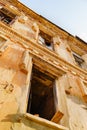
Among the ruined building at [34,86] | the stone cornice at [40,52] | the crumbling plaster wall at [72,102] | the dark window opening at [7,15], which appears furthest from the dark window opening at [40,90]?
the dark window opening at [7,15]

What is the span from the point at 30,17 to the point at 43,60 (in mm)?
4909

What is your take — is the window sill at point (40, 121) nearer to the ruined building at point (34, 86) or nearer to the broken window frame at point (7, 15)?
the ruined building at point (34, 86)

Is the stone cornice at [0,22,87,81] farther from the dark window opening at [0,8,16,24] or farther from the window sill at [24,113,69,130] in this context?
the window sill at [24,113,69,130]

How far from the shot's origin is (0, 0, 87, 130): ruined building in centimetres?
330

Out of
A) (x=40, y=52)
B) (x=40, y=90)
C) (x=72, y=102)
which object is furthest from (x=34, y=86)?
(x=72, y=102)

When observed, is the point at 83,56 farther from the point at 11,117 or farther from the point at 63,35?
the point at 11,117

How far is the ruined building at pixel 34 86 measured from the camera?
3301 millimetres

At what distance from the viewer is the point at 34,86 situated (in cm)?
604

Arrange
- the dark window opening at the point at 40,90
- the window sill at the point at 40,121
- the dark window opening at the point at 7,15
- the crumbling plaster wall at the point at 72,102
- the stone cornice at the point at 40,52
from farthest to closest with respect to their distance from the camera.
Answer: the dark window opening at the point at 7,15 < the stone cornice at the point at 40,52 < the dark window opening at the point at 40,90 < the crumbling plaster wall at the point at 72,102 < the window sill at the point at 40,121

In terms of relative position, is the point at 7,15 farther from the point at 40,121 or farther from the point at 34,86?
A: the point at 40,121

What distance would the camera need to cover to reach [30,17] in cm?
1010

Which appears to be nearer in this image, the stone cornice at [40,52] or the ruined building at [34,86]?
the ruined building at [34,86]

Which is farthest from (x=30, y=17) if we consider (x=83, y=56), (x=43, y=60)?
(x=43, y=60)

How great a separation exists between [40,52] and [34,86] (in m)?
1.39
